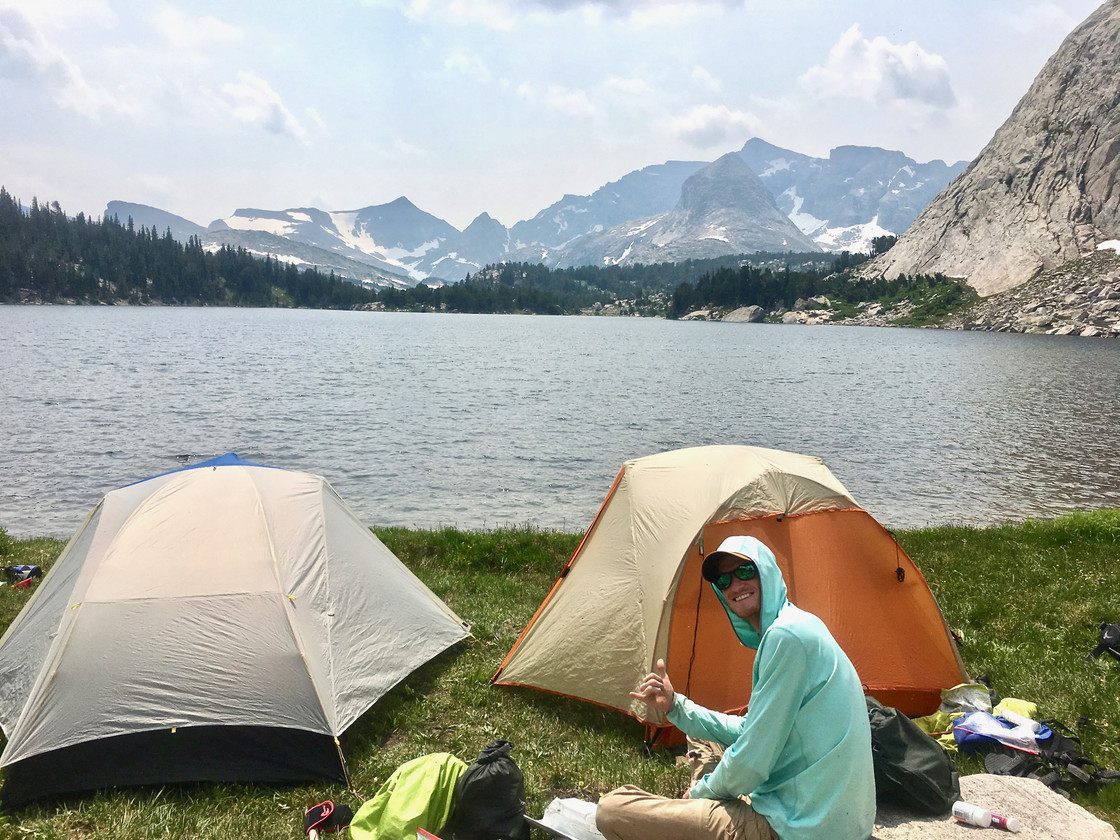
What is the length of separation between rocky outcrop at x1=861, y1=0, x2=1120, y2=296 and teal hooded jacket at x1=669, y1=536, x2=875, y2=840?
18283 cm

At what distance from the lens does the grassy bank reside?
6.32 m

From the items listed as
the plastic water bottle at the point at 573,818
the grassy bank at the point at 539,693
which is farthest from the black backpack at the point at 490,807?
the grassy bank at the point at 539,693

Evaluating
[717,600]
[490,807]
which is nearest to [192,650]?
[490,807]

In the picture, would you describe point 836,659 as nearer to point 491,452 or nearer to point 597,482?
point 597,482

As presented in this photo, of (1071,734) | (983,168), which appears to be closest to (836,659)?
(1071,734)

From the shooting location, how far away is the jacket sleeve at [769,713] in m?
4.18

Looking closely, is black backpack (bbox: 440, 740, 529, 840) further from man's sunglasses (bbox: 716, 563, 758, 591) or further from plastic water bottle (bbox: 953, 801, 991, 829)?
plastic water bottle (bbox: 953, 801, 991, 829)

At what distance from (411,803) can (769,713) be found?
11.1 feet

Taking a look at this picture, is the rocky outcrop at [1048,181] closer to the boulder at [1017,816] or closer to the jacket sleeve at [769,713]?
the boulder at [1017,816]

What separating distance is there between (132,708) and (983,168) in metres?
223

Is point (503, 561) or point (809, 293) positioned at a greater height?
point (809, 293)

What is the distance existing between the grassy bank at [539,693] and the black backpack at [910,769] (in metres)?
1.61

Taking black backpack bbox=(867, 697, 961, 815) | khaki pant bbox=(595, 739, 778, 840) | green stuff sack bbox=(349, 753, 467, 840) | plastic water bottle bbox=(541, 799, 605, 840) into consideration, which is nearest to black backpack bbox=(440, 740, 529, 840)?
green stuff sack bbox=(349, 753, 467, 840)

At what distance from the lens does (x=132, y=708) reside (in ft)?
22.3
